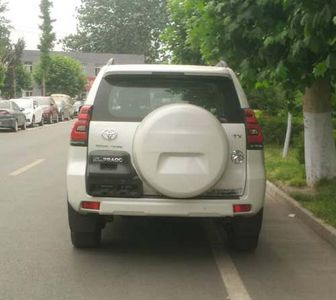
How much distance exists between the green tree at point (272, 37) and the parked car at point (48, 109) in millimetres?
28072

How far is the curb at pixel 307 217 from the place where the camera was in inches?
294

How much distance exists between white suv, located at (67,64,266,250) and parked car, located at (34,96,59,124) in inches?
1225

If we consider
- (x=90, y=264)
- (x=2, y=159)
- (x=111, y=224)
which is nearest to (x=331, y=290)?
(x=90, y=264)

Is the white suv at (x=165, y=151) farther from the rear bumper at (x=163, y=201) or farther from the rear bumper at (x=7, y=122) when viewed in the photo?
the rear bumper at (x=7, y=122)

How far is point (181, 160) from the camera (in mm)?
5938

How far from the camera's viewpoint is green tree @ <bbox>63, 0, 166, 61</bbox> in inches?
3450

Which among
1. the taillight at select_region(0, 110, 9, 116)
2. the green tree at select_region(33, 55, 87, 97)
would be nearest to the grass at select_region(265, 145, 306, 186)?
the taillight at select_region(0, 110, 9, 116)

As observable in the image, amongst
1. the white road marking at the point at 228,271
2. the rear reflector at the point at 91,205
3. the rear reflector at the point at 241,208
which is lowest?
the white road marking at the point at 228,271

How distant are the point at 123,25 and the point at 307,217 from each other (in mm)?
82862

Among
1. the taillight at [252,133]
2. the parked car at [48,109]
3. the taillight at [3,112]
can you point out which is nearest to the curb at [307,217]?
the taillight at [252,133]

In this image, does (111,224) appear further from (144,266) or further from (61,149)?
(61,149)

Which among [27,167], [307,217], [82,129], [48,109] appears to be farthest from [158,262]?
[48,109]

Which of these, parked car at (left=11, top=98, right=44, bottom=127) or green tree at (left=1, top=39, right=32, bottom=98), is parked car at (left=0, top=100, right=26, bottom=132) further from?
green tree at (left=1, top=39, right=32, bottom=98)

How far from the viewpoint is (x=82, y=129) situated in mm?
6215
